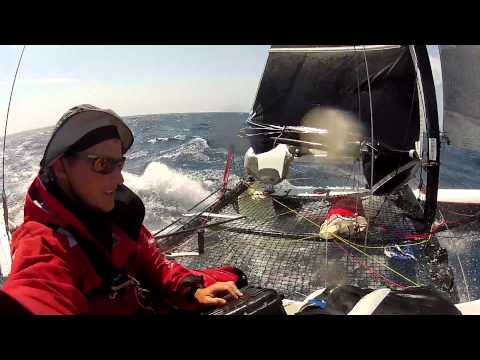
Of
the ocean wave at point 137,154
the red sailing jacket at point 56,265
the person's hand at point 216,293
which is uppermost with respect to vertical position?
the red sailing jacket at point 56,265

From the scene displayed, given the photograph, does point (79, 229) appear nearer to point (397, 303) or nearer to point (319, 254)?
point (397, 303)

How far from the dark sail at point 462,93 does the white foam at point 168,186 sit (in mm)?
4875

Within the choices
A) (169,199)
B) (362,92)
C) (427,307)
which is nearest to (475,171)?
(362,92)

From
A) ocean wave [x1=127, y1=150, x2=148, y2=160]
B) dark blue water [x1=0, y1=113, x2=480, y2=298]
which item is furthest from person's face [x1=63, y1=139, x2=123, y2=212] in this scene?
ocean wave [x1=127, y1=150, x2=148, y2=160]

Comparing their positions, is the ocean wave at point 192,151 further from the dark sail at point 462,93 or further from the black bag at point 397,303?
the black bag at point 397,303

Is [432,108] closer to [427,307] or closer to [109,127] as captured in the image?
[427,307]

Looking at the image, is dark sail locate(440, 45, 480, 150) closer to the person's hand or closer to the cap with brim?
the person's hand

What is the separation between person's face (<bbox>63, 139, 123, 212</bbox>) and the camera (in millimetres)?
986

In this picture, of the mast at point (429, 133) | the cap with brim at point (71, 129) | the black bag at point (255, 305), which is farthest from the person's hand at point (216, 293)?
the mast at point (429, 133)

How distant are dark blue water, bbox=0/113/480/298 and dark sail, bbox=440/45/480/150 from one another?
4.18 ft

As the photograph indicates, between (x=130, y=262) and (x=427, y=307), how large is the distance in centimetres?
102

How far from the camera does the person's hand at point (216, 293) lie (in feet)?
4.02
